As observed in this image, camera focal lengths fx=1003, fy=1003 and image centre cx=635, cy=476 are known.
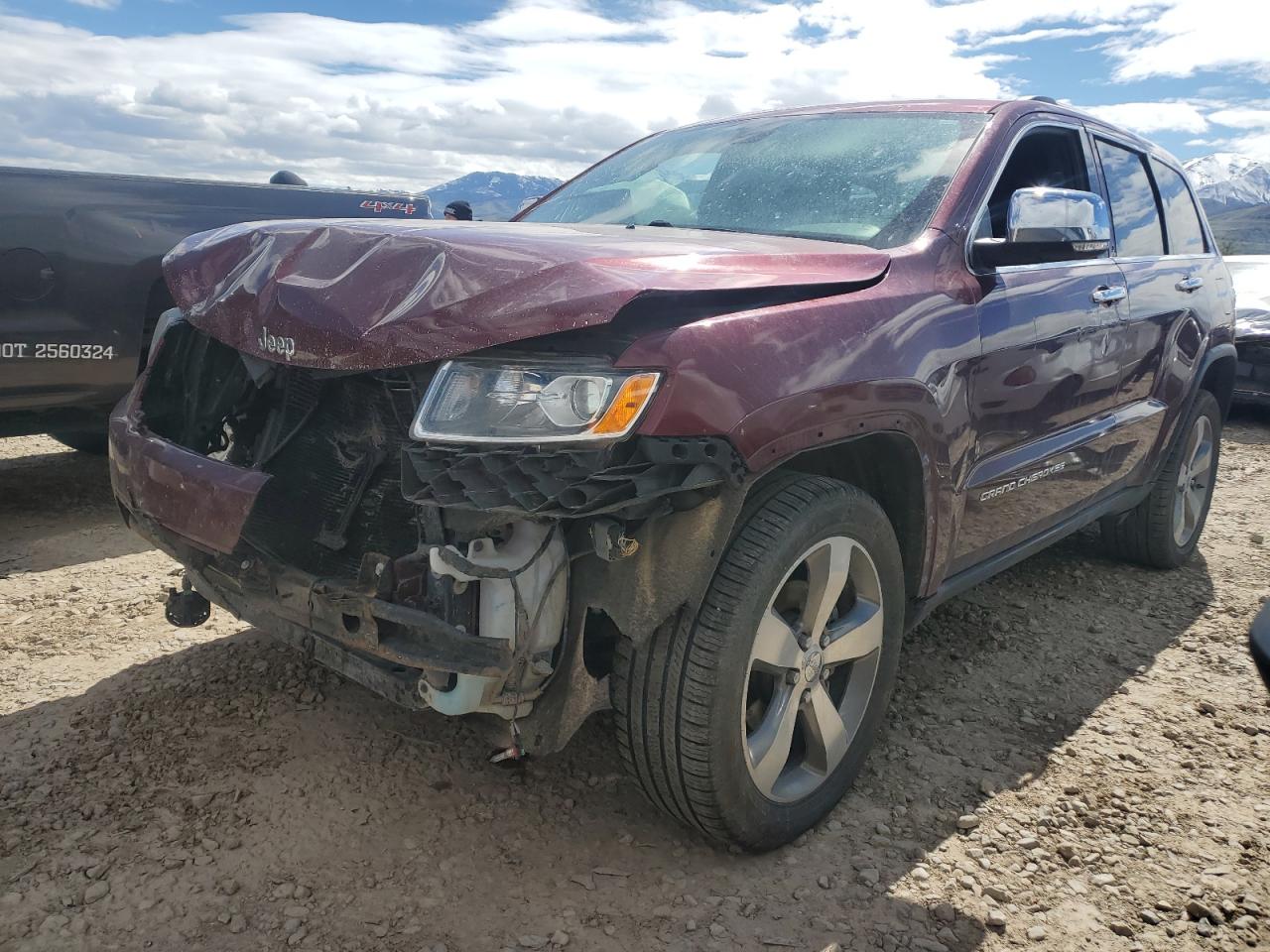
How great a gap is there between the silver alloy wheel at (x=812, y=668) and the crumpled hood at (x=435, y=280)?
68 cm

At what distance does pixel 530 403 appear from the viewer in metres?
1.93

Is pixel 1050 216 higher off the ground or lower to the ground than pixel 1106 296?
higher

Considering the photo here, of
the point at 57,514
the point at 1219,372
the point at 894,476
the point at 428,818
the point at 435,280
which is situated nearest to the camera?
the point at 435,280

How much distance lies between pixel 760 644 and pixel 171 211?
384 centimetres

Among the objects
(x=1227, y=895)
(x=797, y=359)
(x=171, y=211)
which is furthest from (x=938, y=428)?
(x=171, y=211)

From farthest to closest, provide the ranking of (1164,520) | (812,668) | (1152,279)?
1. (1164,520)
2. (1152,279)
3. (812,668)

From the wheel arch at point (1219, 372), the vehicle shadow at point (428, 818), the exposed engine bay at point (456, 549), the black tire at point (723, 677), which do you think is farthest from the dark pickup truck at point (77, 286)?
the wheel arch at point (1219, 372)

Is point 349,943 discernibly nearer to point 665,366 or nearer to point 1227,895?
point 665,366

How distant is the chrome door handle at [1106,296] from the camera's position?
3340 mm

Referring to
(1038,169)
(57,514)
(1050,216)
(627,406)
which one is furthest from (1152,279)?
(57,514)

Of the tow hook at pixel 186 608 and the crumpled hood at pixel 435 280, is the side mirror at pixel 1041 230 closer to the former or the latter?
the crumpled hood at pixel 435 280

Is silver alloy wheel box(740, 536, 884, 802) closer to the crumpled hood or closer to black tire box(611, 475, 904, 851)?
black tire box(611, 475, 904, 851)

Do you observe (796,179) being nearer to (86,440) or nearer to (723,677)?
(723,677)

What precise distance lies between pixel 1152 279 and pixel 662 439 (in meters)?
2.81
